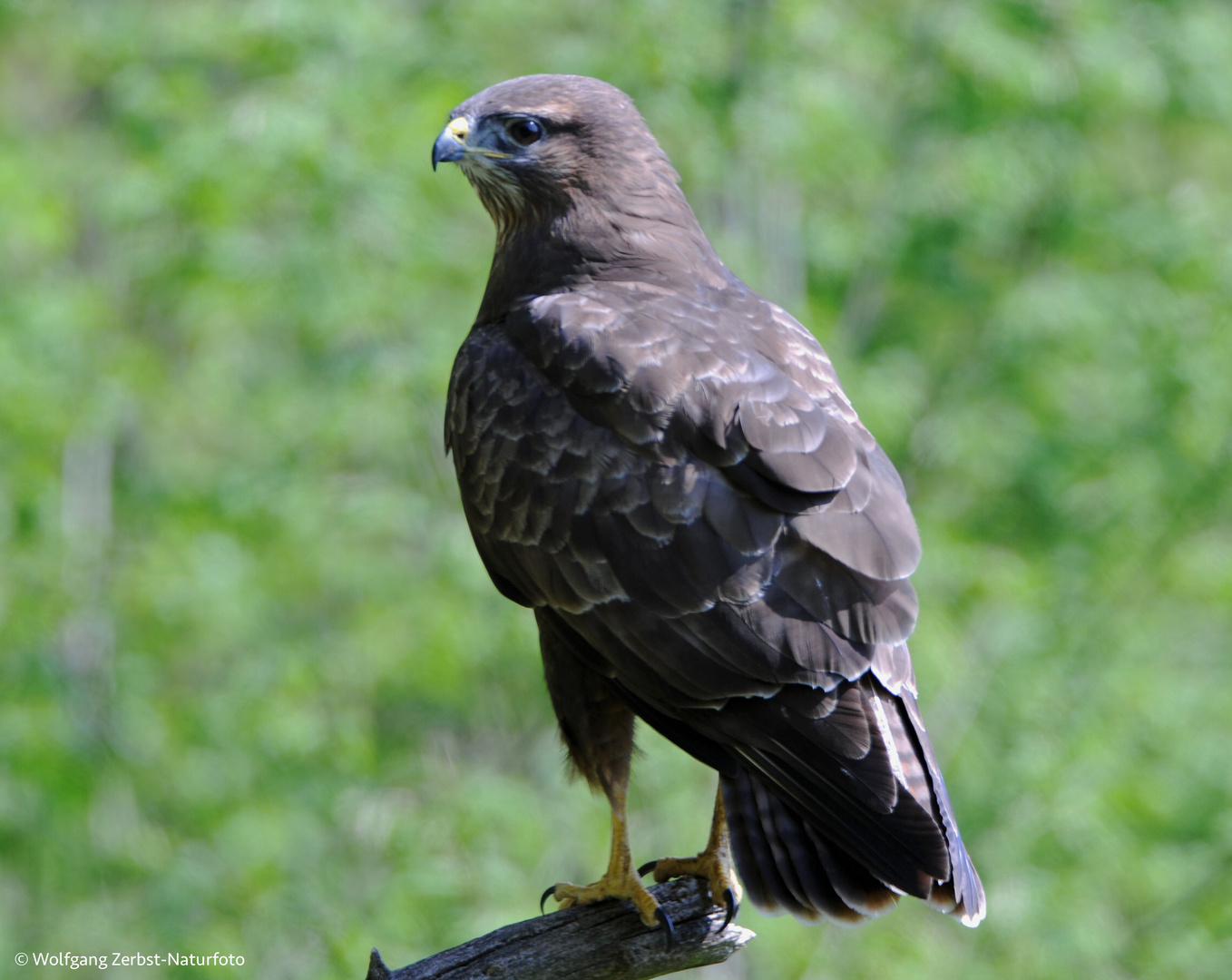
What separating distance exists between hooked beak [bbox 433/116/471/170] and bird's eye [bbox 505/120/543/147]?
0.41 feet

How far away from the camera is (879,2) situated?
741cm

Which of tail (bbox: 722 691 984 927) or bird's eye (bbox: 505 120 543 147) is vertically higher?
bird's eye (bbox: 505 120 543 147)

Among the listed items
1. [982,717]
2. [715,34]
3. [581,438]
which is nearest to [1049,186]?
[715,34]

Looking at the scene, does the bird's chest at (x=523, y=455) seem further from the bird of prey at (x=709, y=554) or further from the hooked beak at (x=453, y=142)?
the hooked beak at (x=453, y=142)

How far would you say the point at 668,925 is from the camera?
324 cm

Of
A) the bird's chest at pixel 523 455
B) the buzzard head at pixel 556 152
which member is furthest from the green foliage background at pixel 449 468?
the bird's chest at pixel 523 455

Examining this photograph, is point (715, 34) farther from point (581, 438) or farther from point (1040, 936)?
point (1040, 936)

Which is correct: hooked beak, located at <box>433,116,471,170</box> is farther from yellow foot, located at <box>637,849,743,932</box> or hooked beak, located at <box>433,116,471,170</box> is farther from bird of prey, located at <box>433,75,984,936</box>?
yellow foot, located at <box>637,849,743,932</box>

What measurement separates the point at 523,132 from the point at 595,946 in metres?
2.13

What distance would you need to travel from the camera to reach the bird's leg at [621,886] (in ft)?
10.7

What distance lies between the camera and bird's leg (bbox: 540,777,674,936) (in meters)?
3.26
